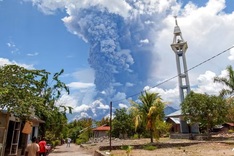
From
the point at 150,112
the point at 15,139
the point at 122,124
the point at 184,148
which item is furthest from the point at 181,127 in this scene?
the point at 15,139

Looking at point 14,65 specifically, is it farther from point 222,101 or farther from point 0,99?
point 222,101

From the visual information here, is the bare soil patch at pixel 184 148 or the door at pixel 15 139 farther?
the bare soil patch at pixel 184 148

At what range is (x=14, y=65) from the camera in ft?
34.1

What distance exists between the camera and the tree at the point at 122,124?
42812 mm

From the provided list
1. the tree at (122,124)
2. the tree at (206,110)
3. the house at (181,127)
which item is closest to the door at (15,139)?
the tree at (206,110)

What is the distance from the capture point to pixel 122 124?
140ft

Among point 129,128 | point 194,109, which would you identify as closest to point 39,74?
point 194,109

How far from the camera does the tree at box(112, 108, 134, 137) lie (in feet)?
140

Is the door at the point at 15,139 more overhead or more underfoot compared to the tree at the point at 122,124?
more underfoot

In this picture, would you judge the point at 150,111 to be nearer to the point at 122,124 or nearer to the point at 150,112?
the point at 150,112

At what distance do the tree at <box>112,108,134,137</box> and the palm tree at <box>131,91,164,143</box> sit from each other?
55.8 ft

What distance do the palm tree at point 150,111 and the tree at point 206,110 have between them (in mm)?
7463

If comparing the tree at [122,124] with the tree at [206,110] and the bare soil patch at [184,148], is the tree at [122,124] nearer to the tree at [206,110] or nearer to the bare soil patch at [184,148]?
the tree at [206,110]

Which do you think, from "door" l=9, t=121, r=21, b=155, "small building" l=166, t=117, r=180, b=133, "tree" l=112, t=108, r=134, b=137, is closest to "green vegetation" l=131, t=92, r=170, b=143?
"door" l=9, t=121, r=21, b=155
